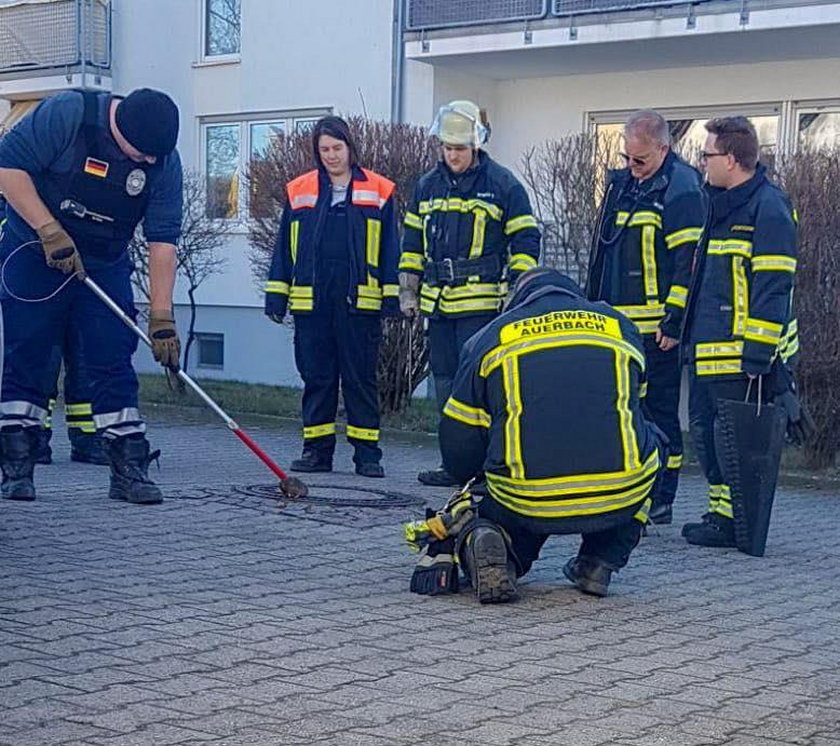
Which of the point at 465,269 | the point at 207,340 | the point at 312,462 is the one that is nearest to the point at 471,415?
the point at 465,269

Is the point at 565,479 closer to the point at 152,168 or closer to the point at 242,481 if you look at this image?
the point at 152,168

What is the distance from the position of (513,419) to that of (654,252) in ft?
8.02

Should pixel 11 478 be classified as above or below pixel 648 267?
below

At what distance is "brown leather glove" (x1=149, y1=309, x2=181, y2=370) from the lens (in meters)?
7.42

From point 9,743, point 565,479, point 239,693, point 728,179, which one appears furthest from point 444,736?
point 728,179

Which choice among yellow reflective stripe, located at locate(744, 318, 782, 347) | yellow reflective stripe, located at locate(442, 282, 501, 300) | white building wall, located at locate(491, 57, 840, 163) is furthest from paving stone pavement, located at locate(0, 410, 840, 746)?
white building wall, located at locate(491, 57, 840, 163)

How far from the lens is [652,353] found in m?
7.55

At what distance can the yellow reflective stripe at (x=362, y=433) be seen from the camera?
903 cm

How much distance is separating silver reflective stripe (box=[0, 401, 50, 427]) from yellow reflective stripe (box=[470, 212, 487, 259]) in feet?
8.79

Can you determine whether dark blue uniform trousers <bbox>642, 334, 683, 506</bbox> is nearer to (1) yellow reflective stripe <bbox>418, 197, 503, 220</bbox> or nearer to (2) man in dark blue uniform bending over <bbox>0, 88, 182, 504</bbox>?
(1) yellow reflective stripe <bbox>418, 197, 503, 220</bbox>

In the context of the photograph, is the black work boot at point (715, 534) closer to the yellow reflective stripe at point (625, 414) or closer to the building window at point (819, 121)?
the yellow reflective stripe at point (625, 414)

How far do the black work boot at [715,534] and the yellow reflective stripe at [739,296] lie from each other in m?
0.94

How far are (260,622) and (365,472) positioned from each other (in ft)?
12.8

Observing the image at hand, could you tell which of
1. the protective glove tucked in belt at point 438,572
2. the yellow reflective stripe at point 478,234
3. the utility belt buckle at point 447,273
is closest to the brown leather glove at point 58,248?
the utility belt buckle at point 447,273
